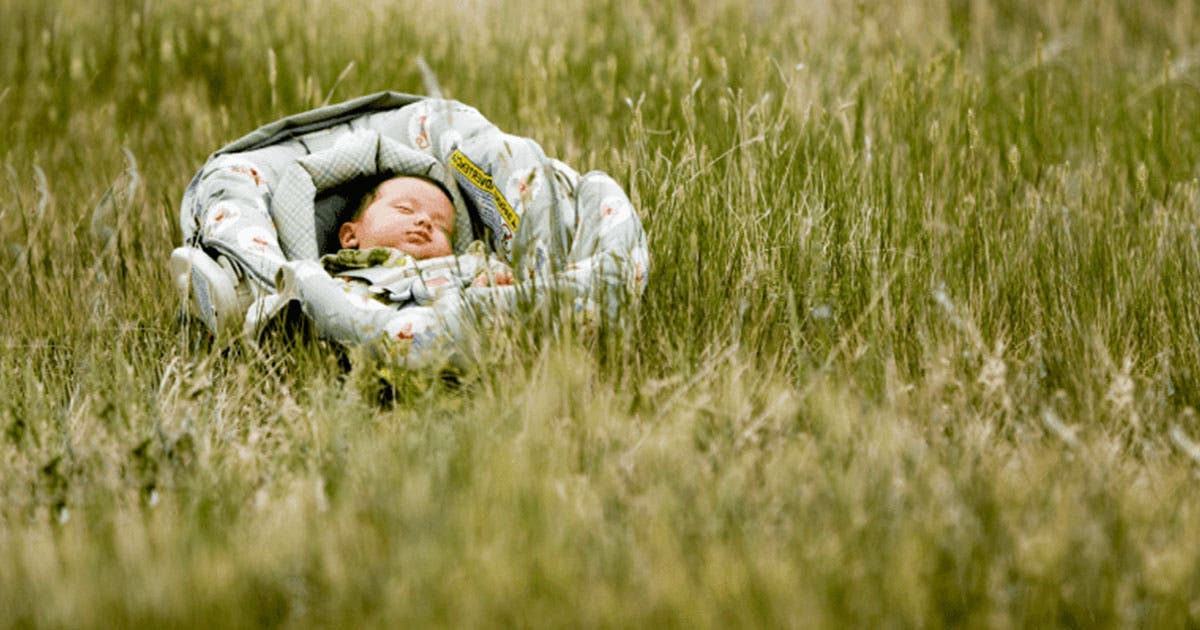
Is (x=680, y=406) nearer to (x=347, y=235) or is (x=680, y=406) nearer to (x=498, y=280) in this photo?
(x=498, y=280)

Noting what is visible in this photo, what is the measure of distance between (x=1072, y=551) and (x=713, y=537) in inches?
23.0

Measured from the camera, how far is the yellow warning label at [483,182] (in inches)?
128

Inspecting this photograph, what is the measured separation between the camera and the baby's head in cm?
325

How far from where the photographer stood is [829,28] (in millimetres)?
5492

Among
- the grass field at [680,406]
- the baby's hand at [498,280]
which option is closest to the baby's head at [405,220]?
the baby's hand at [498,280]

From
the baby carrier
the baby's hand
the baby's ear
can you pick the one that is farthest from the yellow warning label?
the baby's ear

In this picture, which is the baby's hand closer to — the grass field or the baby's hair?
the grass field

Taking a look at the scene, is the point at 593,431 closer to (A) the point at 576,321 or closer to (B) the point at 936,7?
(A) the point at 576,321

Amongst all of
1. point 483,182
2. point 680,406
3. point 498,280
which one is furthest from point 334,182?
point 680,406

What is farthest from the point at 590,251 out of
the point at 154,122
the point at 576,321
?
the point at 154,122

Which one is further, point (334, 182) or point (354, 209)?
point (354, 209)

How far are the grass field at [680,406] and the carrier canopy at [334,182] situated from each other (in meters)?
0.39

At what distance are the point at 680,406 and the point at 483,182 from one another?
3.82 ft

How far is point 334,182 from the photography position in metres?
3.35
